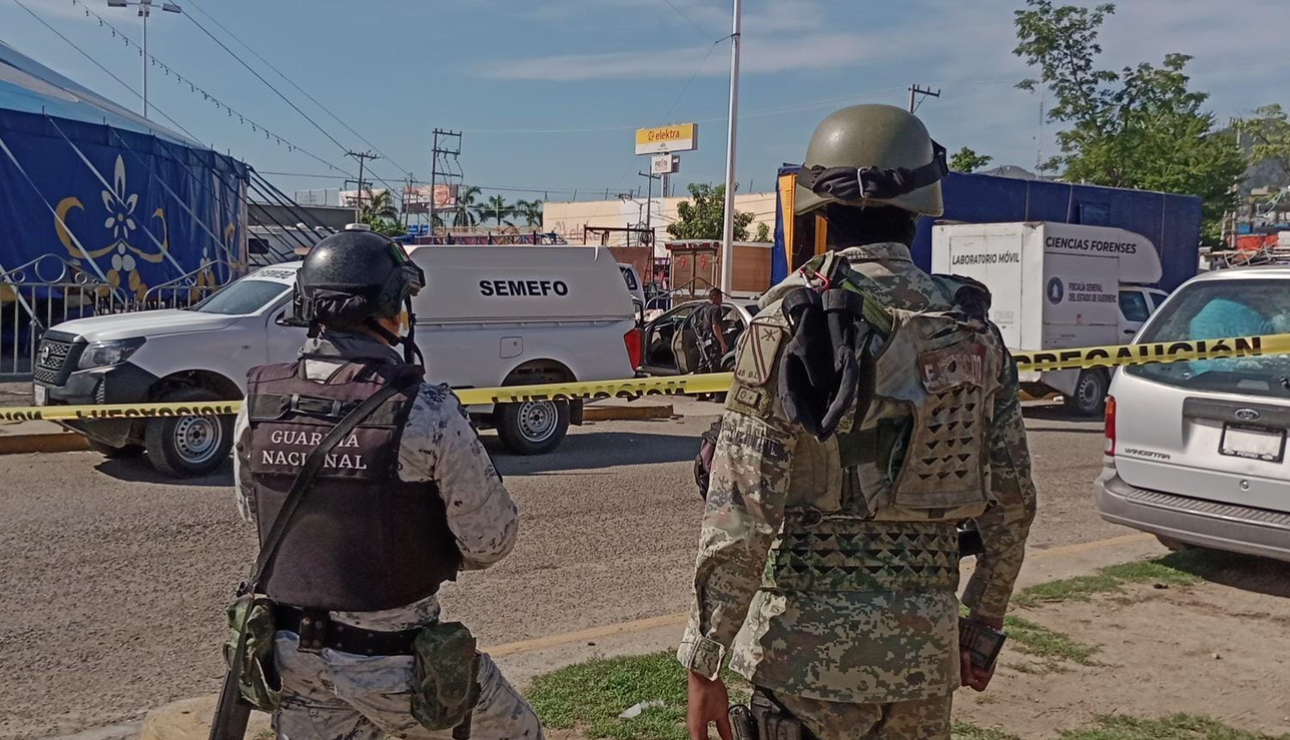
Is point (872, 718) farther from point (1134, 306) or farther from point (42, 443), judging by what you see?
point (1134, 306)

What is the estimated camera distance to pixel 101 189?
19.9m

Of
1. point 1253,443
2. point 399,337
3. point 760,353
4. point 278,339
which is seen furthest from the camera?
point 278,339

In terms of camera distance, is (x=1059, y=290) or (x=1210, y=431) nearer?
(x=1210, y=431)

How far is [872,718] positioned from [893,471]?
537 millimetres

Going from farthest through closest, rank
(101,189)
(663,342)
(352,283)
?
(101,189) < (663,342) < (352,283)

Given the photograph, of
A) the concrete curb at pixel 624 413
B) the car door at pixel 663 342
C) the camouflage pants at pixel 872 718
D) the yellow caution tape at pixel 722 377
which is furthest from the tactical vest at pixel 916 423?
the car door at pixel 663 342

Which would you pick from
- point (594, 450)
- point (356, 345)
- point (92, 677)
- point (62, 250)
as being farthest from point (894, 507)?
point (62, 250)

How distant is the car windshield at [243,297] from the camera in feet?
34.3

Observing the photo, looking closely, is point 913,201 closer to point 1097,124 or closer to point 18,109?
point 18,109

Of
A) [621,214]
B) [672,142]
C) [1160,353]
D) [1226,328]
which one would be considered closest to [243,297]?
[1160,353]

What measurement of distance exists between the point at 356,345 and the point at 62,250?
18.8 meters

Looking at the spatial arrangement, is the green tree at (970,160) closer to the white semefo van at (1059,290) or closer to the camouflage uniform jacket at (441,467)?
the white semefo van at (1059,290)

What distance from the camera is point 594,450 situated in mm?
11922

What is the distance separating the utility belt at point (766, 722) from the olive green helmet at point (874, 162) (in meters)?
1.10
